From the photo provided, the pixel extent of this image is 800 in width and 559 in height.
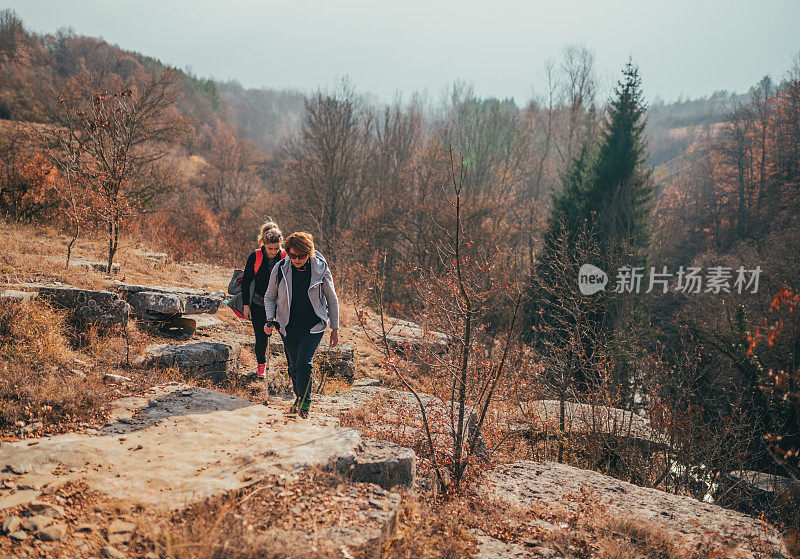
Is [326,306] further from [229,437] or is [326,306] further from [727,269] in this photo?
[727,269]

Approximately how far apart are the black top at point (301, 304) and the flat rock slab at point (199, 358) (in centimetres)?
215

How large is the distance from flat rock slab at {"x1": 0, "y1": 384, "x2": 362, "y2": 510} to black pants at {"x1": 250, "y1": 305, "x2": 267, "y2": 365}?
104cm

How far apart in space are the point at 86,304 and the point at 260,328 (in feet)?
7.57

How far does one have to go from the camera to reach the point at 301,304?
4.79m

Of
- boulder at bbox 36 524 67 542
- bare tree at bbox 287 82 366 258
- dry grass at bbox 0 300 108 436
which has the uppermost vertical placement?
bare tree at bbox 287 82 366 258

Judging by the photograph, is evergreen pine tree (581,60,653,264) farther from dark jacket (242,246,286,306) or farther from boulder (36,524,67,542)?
boulder (36,524,67,542)

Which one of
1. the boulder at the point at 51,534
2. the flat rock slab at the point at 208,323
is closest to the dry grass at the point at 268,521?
the boulder at the point at 51,534

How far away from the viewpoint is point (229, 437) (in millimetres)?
4117

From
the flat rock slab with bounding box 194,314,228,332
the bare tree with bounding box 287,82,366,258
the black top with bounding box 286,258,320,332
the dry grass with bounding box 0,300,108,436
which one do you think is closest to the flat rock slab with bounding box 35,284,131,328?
the dry grass with bounding box 0,300,108,436

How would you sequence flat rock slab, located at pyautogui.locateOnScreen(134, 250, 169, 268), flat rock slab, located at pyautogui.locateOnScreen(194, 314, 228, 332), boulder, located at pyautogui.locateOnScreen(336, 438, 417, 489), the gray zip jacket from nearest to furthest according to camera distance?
1. boulder, located at pyautogui.locateOnScreen(336, 438, 417, 489)
2. the gray zip jacket
3. flat rock slab, located at pyautogui.locateOnScreen(194, 314, 228, 332)
4. flat rock slab, located at pyautogui.locateOnScreen(134, 250, 169, 268)

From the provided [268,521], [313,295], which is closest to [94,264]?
[313,295]

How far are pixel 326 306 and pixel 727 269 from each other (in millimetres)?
21069

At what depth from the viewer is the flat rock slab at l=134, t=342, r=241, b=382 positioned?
590 cm

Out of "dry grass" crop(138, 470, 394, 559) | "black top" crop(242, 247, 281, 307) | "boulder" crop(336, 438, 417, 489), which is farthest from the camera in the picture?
"black top" crop(242, 247, 281, 307)
